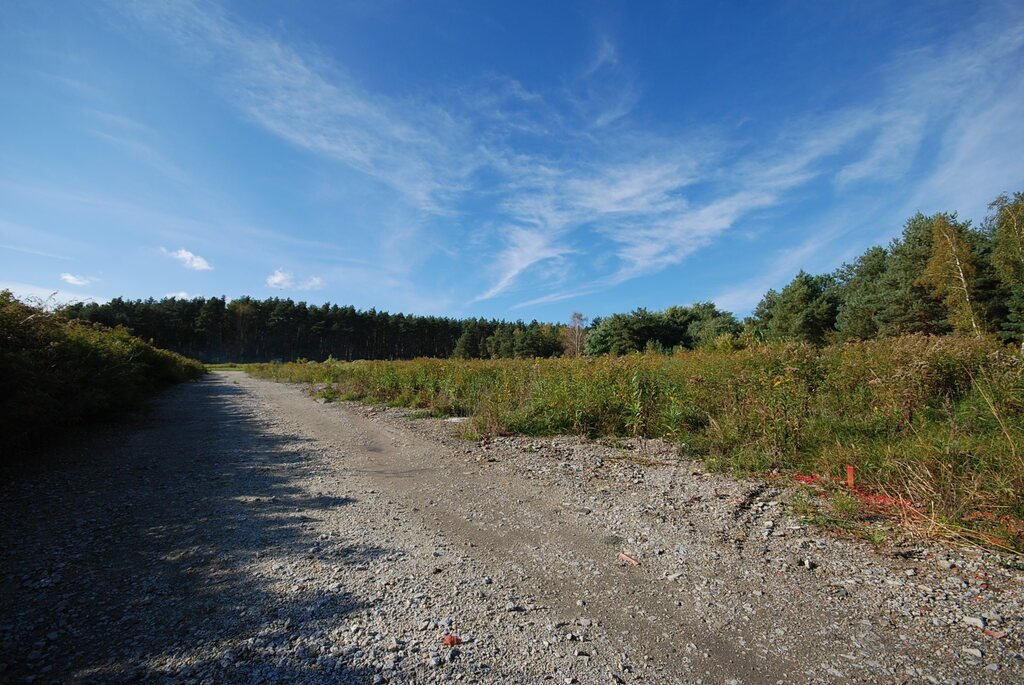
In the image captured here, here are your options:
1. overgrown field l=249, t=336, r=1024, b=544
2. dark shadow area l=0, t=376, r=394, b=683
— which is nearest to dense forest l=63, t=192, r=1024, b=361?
overgrown field l=249, t=336, r=1024, b=544

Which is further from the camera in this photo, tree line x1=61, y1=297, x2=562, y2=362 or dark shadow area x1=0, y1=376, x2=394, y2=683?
tree line x1=61, y1=297, x2=562, y2=362

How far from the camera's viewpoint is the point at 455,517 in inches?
163

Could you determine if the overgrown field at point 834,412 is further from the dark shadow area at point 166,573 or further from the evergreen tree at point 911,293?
the evergreen tree at point 911,293

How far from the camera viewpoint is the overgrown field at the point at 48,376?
5074 millimetres

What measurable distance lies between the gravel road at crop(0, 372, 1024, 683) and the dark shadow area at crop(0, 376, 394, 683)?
0.01 meters

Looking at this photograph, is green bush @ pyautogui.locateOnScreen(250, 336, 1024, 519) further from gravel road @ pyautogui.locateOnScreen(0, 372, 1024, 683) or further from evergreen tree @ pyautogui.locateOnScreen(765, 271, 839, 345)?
evergreen tree @ pyautogui.locateOnScreen(765, 271, 839, 345)

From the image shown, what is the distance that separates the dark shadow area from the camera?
2070 millimetres

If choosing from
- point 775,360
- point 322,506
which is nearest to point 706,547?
point 322,506

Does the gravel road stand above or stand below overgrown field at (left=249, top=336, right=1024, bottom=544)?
below

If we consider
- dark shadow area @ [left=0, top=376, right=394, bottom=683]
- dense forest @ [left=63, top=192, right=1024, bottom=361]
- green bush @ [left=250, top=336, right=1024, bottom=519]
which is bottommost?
dark shadow area @ [left=0, top=376, right=394, bottom=683]

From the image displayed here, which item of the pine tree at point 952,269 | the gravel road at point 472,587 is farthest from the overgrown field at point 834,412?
the pine tree at point 952,269

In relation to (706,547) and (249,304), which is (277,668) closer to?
(706,547)

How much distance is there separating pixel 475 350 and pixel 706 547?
61425 mm

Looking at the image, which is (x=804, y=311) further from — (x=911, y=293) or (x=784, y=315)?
(x=911, y=293)
